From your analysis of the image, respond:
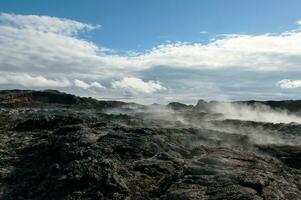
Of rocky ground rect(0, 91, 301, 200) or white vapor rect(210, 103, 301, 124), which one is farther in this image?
white vapor rect(210, 103, 301, 124)

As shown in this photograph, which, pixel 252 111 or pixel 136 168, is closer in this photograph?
pixel 136 168

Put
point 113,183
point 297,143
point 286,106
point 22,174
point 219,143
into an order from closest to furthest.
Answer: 1. point 113,183
2. point 22,174
3. point 219,143
4. point 297,143
5. point 286,106

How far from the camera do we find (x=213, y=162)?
22.6m

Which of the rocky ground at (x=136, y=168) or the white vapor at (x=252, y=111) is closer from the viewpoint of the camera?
the rocky ground at (x=136, y=168)

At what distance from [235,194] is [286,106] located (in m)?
72.6

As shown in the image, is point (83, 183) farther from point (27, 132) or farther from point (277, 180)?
point (27, 132)

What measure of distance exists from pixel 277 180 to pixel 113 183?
7475 millimetres

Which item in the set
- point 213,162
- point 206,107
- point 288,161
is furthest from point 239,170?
point 206,107

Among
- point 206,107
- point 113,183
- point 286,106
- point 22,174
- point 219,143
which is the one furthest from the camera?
point 206,107

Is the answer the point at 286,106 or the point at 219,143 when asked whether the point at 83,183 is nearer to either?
the point at 219,143

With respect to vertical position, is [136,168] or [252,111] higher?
[252,111]

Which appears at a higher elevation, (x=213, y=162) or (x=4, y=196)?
(x=213, y=162)

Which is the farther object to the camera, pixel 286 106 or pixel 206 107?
pixel 206 107

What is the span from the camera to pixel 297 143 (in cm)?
3881
